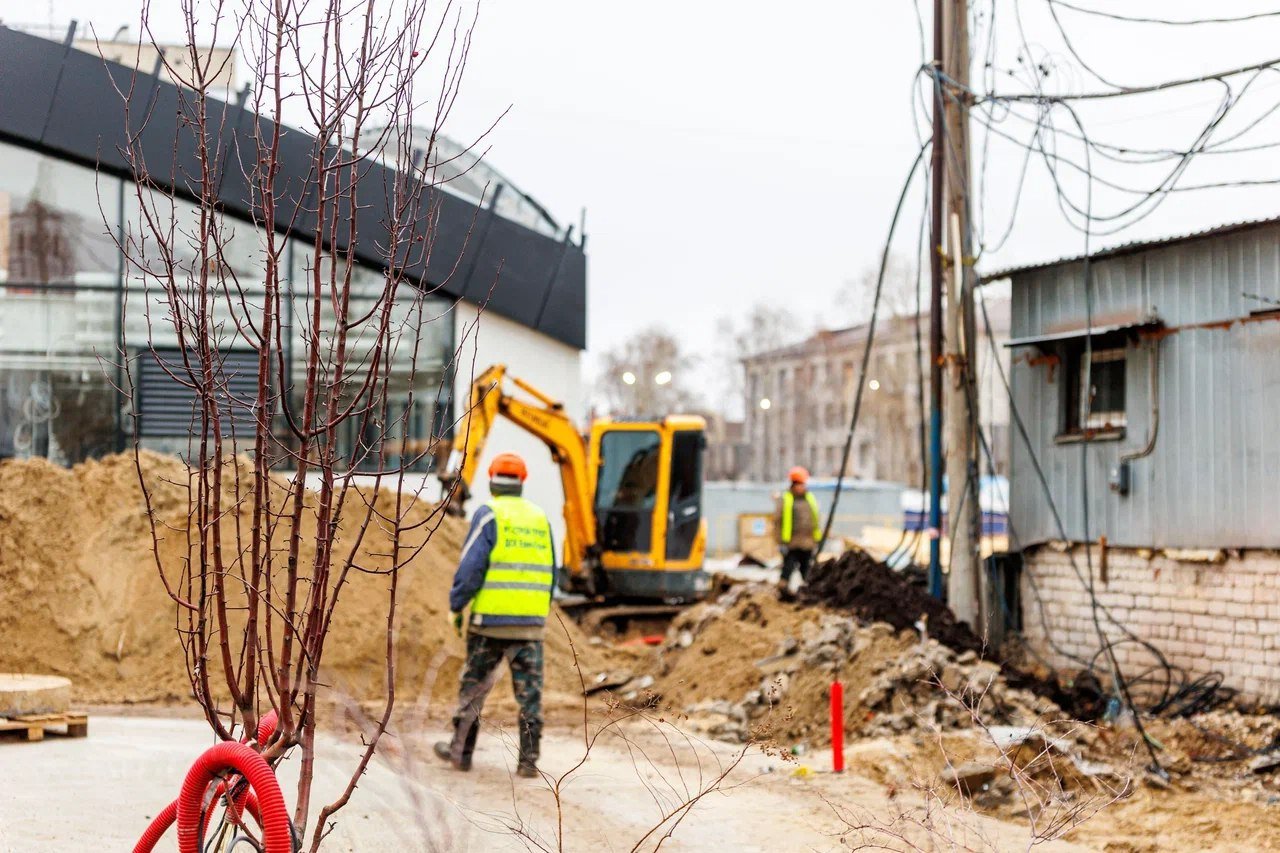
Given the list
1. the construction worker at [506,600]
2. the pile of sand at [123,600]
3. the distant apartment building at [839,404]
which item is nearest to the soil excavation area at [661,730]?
the pile of sand at [123,600]

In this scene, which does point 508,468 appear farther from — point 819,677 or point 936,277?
point 936,277

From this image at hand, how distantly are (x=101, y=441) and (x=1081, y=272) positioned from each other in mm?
12573

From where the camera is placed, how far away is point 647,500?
67.1 feet

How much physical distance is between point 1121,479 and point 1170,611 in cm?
136

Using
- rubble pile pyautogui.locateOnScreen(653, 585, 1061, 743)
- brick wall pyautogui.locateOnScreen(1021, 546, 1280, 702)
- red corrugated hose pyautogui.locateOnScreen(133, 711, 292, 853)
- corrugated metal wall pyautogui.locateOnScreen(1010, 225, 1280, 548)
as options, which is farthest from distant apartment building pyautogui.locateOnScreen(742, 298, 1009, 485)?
red corrugated hose pyautogui.locateOnScreen(133, 711, 292, 853)

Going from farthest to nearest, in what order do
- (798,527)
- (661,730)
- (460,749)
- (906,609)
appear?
(798,527), (906,609), (460,749), (661,730)

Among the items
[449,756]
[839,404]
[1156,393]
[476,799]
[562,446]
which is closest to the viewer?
[476,799]

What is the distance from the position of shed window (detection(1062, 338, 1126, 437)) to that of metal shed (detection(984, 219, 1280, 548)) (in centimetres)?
2

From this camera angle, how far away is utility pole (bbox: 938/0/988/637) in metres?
14.1

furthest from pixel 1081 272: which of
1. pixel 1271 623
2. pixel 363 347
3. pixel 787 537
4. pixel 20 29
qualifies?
pixel 20 29

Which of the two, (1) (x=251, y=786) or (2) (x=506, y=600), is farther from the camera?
(2) (x=506, y=600)

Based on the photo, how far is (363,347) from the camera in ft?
62.3

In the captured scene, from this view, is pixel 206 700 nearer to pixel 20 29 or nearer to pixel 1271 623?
pixel 1271 623

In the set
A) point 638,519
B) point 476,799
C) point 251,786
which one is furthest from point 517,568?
point 638,519
